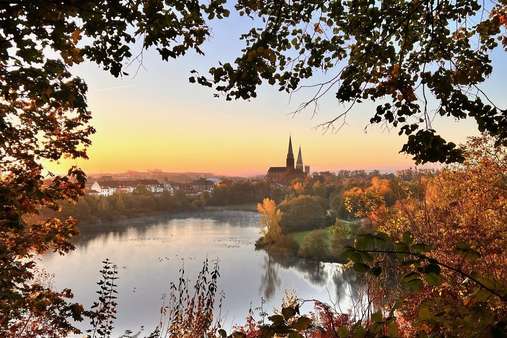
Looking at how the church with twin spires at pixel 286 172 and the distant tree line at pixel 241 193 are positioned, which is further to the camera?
the church with twin spires at pixel 286 172

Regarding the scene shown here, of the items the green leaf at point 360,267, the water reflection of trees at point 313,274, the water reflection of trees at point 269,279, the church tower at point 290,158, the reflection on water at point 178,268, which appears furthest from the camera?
the church tower at point 290,158

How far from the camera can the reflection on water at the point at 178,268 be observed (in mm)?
23070

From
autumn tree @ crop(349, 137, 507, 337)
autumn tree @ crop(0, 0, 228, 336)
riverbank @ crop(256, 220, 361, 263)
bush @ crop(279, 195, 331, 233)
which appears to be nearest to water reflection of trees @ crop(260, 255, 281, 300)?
riverbank @ crop(256, 220, 361, 263)

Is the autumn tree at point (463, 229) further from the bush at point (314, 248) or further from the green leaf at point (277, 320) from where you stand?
the bush at point (314, 248)

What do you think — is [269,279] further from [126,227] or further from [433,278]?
[126,227]

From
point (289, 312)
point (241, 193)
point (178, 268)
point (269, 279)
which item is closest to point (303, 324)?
point (289, 312)

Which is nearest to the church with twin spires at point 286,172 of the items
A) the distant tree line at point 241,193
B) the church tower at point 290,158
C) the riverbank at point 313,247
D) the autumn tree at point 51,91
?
the church tower at point 290,158

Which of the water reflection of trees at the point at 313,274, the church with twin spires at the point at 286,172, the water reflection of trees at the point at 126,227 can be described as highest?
the church with twin spires at the point at 286,172

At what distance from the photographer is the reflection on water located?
23070 mm

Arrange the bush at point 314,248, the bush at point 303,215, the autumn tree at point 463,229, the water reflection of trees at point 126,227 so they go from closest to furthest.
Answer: the autumn tree at point 463,229 → the bush at point 314,248 → the water reflection of trees at point 126,227 → the bush at point 303,215

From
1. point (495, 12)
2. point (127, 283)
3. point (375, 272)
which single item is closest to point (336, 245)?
point (127, 283)

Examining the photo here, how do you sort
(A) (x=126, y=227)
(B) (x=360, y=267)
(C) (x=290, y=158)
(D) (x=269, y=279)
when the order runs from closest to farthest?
(B) (x=360, y=267), (D) (x=269, y=279), (A) (x=126, y=227), (C) (x=290, y=158)

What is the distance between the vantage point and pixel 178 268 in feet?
101

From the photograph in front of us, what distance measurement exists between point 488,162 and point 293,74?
23.2 ft
